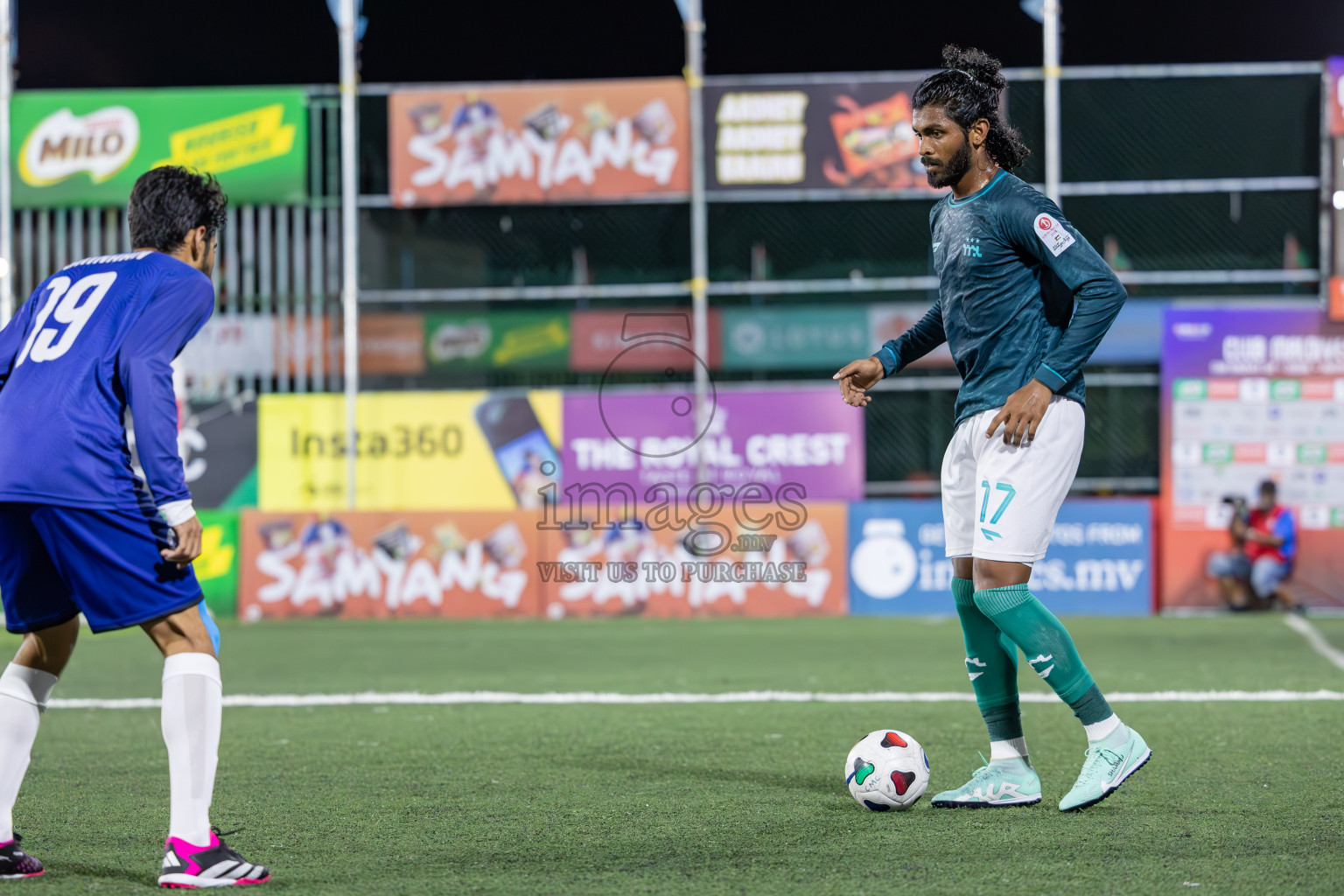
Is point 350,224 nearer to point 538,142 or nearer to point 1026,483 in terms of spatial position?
point 538,142

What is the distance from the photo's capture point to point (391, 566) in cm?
1407

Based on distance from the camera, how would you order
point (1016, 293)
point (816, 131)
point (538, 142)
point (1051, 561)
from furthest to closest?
point (538, 142), point (816, 131), point (1051, 561), point (1016, 293)

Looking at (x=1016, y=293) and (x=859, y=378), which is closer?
(x=1016, y=293)

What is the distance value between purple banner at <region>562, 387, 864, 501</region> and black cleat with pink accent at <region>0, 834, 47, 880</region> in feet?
34.5

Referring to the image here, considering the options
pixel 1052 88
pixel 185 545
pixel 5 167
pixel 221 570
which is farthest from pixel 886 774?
pixel 5 167

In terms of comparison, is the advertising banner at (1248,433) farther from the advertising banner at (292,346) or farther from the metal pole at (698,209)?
the advertising banner at (292,346)

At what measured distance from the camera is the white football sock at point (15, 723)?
3.88 metres

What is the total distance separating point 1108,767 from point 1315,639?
7.65 m

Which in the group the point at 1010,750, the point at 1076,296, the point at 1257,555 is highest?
the point at 1076,296

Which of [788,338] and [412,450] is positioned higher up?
[788,338]

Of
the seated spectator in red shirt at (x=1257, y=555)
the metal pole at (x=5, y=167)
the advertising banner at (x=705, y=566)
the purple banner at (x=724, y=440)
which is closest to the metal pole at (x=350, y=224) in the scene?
the purple banner at (x=724, y=440)

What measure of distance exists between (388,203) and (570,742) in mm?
9658

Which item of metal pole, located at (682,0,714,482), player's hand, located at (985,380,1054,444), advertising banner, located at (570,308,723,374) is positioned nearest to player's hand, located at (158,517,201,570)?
player's hand, located at (985,380,1054,444)

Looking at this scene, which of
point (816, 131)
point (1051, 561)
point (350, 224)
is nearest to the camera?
point (1051, 561)
